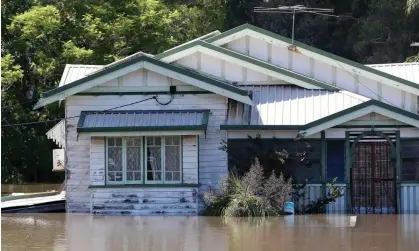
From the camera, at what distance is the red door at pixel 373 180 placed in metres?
26.1

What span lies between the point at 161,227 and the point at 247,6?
35.6m

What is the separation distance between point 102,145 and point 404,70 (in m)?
9.40

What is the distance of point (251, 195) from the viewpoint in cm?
2377

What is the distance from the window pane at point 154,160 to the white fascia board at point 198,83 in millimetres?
1756

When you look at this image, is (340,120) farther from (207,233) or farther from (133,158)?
(207,233)

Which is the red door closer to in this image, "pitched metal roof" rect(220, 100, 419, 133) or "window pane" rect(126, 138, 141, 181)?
"pitched metal roof" rect(220, 100, 419, 133)

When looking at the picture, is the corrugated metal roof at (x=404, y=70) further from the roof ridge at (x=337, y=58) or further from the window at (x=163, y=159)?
the window at (x=163, y=159)

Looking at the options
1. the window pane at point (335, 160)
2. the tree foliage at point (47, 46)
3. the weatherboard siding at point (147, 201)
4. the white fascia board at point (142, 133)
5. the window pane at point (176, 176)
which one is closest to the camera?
→ the white fascia board at point (142, 133)

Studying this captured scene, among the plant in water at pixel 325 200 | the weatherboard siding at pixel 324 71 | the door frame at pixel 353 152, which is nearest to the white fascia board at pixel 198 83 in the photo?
the weatherboard siding at pixel 324 71

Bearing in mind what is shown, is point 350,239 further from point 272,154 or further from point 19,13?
point 19,13

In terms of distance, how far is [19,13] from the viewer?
45.1 metres

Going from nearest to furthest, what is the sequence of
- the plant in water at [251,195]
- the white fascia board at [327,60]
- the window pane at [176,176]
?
the plant in water at [251,195]
the window pane at [176,176]
the white fascia board at [327,60]

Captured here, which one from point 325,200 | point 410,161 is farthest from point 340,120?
point 410,161

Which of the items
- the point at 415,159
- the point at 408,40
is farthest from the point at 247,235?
the point at 408,40
